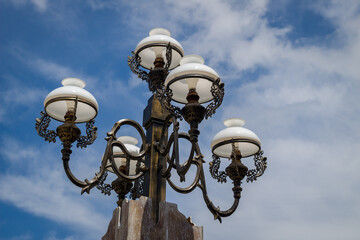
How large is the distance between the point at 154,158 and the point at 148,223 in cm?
89

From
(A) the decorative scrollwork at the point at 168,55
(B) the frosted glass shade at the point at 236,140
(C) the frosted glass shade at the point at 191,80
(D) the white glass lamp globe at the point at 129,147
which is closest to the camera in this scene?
(C) the frosted glass shade at the point at 191,80

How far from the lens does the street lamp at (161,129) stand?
4559mm

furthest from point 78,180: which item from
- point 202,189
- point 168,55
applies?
point 168,55

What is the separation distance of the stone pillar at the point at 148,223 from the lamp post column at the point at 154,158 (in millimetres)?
113

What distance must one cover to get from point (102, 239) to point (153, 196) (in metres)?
0.89

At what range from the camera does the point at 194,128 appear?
4441 mm

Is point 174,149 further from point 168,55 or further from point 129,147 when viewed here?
point 129,147

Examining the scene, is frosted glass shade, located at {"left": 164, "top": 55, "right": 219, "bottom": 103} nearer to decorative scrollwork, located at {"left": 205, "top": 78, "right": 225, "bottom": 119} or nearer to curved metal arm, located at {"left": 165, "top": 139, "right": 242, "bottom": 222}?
decorative scrollwork, located at {"left": 205, "top": 78, "right": 225, "bottom": 119}

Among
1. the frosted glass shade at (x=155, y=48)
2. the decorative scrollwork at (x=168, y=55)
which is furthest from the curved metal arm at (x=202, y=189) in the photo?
the frosted glass shade at (x=155, y=48)

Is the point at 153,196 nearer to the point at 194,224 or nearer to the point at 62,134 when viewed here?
the point at 194,224

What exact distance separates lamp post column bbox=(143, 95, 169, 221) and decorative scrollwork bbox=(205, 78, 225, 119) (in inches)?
37.7

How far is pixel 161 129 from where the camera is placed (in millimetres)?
5367

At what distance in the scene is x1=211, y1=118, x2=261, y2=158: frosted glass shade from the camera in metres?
5.65

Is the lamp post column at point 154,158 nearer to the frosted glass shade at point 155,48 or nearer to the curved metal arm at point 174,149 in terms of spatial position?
the curved metal arm at point 174,149
